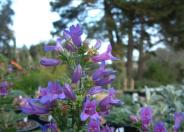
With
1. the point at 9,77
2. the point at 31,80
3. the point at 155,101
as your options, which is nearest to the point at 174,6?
the point at 31,80

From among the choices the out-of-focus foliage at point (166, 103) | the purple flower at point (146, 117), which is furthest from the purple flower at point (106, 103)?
the out-of-focus foliage at point (166, 103)

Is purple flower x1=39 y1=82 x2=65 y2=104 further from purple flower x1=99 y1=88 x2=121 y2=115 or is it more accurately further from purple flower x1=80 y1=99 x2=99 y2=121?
purple flower x1=99 y1=88 x2=121 y2=115

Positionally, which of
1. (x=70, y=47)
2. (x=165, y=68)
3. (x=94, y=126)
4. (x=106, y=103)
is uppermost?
(x=165, y=68)

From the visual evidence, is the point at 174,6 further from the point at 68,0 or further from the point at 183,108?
the point at 183,108

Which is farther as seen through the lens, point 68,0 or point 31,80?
point 68,0

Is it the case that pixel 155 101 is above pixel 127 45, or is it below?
below

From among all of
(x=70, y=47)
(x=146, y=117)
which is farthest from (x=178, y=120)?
(x=70, y=47)

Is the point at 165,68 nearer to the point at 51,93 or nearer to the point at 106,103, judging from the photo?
the point at 106,103
